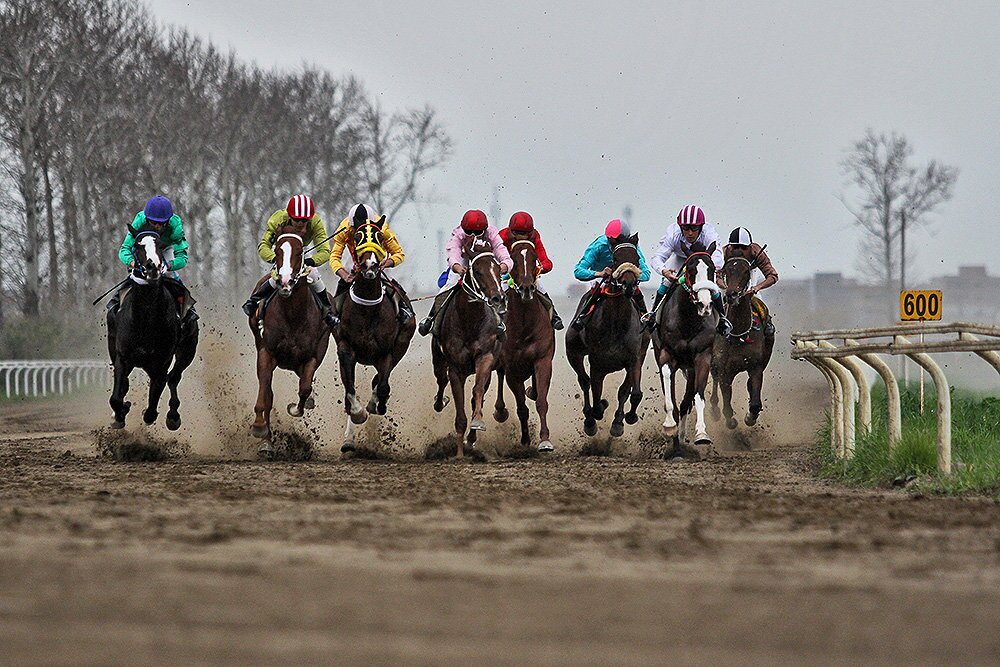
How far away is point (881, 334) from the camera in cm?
1199

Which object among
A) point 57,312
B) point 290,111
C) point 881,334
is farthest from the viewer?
point 290,111

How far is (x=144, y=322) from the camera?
48.9 ft

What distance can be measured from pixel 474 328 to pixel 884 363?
15.2 ft

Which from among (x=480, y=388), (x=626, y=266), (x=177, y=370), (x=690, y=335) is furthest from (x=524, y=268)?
(x=177, y=370)

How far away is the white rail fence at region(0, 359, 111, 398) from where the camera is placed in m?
31.6

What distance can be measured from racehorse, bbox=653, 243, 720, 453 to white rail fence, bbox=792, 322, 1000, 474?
0.88 m

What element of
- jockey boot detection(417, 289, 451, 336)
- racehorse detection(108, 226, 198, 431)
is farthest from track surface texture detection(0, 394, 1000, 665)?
jockey boot detection(417, 289, 451, 336)

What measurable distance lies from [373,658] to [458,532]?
3044 mm

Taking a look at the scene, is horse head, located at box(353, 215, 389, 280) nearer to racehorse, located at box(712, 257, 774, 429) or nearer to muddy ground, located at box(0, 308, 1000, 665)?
muddy ground, located at box(0, 308, 1000, 665)

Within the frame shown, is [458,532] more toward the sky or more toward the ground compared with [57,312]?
more toward the ground

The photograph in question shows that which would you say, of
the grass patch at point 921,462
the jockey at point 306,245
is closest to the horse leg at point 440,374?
the jockey at point 306,245

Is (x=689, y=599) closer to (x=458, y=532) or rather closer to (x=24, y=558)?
(x=458, y=532)

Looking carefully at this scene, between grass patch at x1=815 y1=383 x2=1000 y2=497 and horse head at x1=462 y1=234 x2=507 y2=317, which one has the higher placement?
horse head at x1=462 y1=234 x2=507 y2=317

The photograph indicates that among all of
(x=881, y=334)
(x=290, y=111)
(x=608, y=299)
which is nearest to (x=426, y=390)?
(x=608, y=299)
